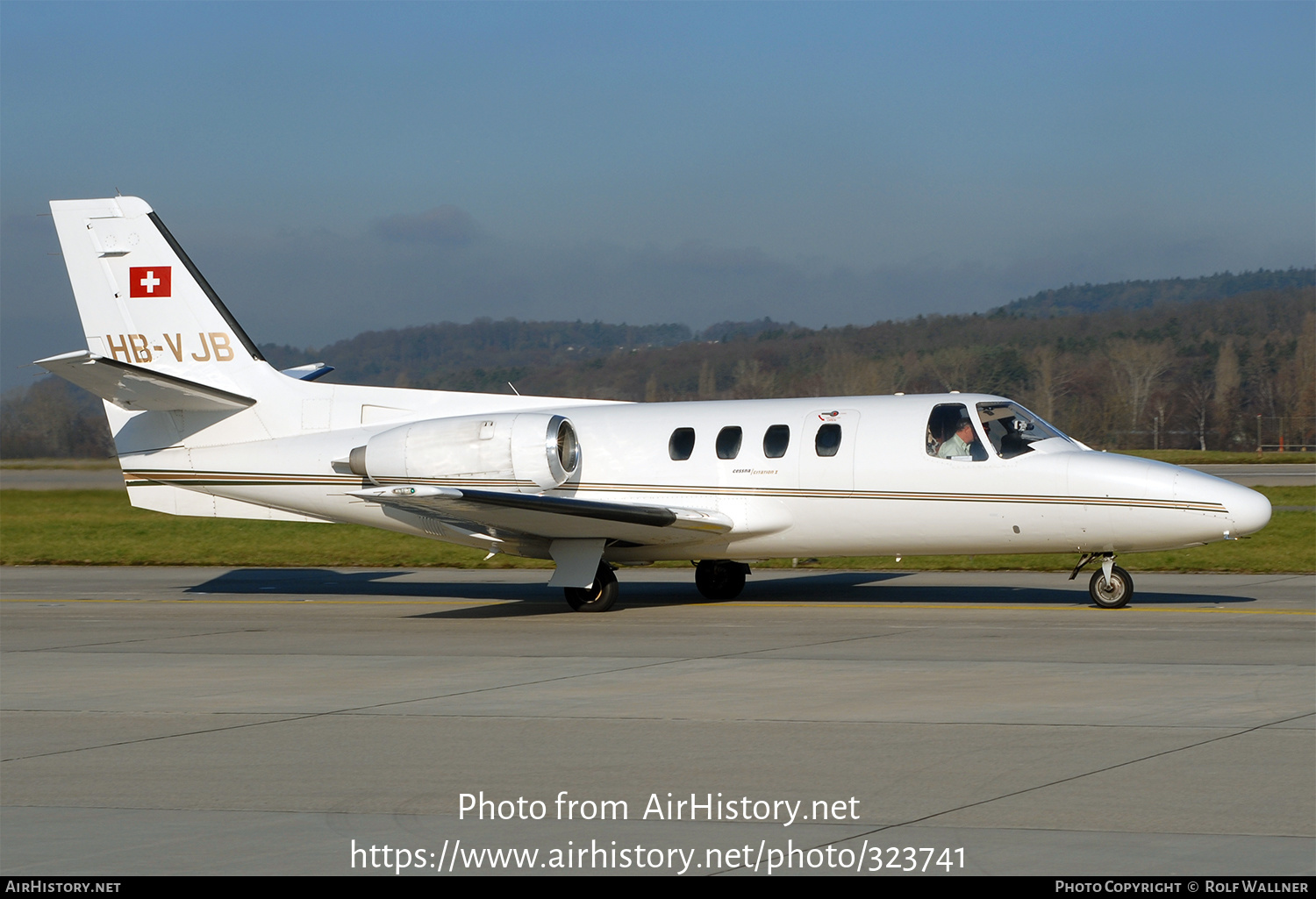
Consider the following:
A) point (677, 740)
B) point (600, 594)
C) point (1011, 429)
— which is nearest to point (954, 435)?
point (1011, 429)

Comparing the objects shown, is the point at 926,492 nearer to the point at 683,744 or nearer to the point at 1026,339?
the point at 683,744

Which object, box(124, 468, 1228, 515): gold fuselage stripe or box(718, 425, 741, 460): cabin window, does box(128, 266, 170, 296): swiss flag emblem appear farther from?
box(718, 425, 741, 460): cabin window

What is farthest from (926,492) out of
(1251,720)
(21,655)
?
(21,655)

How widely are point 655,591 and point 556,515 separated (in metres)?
4.78

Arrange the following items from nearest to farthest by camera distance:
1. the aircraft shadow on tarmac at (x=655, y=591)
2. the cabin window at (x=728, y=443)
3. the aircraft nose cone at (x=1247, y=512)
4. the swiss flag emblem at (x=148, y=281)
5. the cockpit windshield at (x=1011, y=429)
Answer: the aircraft nose cone at (x=1247, y=512), the cockpit windshield at (x=1011, y=429), the cabin window at (x=728, y=443), the aircraft shadow on tarmac at (x=655, y=591), the swiss flag emblem at (x=148, y=281)

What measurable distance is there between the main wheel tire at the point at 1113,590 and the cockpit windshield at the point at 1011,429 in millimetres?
1833

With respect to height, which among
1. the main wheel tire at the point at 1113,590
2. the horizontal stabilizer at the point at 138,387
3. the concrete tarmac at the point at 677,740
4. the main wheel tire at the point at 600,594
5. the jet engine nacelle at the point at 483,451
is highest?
the horizontal stabilizer at the point at 138,387

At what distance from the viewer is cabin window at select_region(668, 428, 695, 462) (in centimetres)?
1805

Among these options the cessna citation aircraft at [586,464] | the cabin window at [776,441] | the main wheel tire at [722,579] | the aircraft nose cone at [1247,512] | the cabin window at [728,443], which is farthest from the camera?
the main wheel tire at [722,579]

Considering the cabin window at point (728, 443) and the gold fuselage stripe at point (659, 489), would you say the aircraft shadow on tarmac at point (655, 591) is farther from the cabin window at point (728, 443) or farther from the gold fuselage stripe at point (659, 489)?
the cabin window at point (728, 443)

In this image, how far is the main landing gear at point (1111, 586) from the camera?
16.5 metres

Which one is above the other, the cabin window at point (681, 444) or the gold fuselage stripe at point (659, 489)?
the cabin window at point (681, 444)

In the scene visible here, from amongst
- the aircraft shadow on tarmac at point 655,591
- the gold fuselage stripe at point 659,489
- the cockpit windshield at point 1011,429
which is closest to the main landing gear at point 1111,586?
the aircraft shadow on tarmac at point 655,591

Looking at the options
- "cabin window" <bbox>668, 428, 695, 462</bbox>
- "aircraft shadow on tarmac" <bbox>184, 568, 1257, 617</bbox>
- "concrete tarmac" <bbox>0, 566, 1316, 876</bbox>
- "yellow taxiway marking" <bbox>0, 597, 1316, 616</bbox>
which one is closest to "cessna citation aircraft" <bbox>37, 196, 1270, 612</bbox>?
"cabin window" <bbox>668, 428, 695, 462</bbox>
